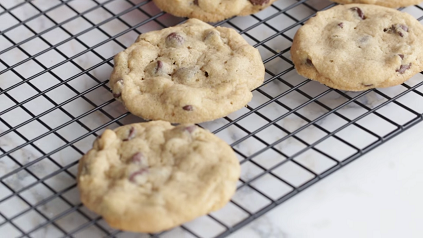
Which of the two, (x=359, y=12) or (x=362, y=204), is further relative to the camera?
(x=359, y=12)

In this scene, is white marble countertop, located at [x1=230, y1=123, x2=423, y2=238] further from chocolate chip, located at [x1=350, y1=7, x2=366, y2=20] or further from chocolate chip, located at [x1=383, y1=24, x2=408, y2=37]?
chocolate chip, located at [x1=350, y1=7, x2=366, y2=20]

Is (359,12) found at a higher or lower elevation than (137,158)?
higher

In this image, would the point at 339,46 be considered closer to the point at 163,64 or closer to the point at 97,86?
the point at 163,64

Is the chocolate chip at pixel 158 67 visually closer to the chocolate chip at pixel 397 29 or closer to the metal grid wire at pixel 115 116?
the metal grid wire at pixel 115 116

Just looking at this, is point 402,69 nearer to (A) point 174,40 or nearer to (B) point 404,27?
(B) point 404,27

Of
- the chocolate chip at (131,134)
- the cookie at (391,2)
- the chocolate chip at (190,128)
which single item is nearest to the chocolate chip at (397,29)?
the cookie at (391,2)

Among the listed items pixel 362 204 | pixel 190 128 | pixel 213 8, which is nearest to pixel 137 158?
pixel 190 128

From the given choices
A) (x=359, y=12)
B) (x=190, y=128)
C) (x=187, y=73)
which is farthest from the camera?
(x=359, y=12)

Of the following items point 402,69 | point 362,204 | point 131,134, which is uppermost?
point 402,69

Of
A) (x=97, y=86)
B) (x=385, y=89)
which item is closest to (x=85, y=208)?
(x=97, y=86)
